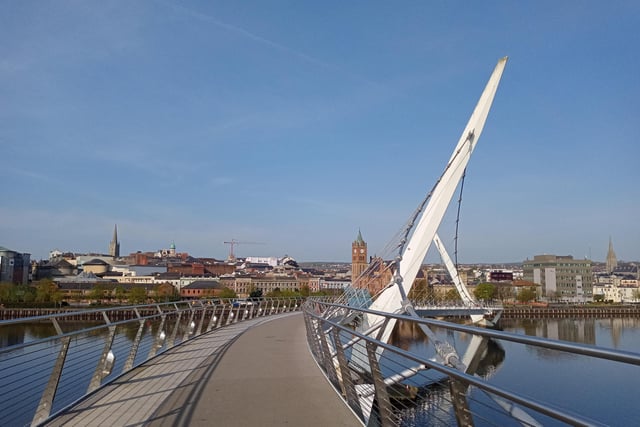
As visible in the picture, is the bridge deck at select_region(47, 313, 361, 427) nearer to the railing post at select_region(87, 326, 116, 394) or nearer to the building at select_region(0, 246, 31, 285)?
the railing post at select_region(87, 326, 116, 394)

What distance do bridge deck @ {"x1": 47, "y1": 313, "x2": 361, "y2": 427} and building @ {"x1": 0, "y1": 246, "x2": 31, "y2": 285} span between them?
106 m

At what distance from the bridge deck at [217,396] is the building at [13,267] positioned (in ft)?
347

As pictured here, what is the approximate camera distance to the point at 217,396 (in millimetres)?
5543

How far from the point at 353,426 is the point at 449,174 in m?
22.2

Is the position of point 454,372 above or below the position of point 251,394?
above

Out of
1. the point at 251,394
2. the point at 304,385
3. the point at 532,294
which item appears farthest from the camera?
the point at 532,294

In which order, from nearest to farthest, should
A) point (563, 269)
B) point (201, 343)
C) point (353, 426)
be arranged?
point (353, 426)
point (201, 343)
point (563, 269)

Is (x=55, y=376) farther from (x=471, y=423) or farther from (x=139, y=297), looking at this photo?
(x=139, y=297)

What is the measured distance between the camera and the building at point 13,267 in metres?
98.9

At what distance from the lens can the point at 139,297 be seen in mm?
75188

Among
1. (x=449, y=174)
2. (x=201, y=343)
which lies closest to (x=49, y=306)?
(x=449, y=174)

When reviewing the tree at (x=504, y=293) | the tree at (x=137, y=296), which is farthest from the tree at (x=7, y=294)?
the tree at (x=504, y=293)

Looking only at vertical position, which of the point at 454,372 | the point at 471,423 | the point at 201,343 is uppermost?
the point at 454,372

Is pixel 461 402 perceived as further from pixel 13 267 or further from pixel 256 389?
pixel 13 267
